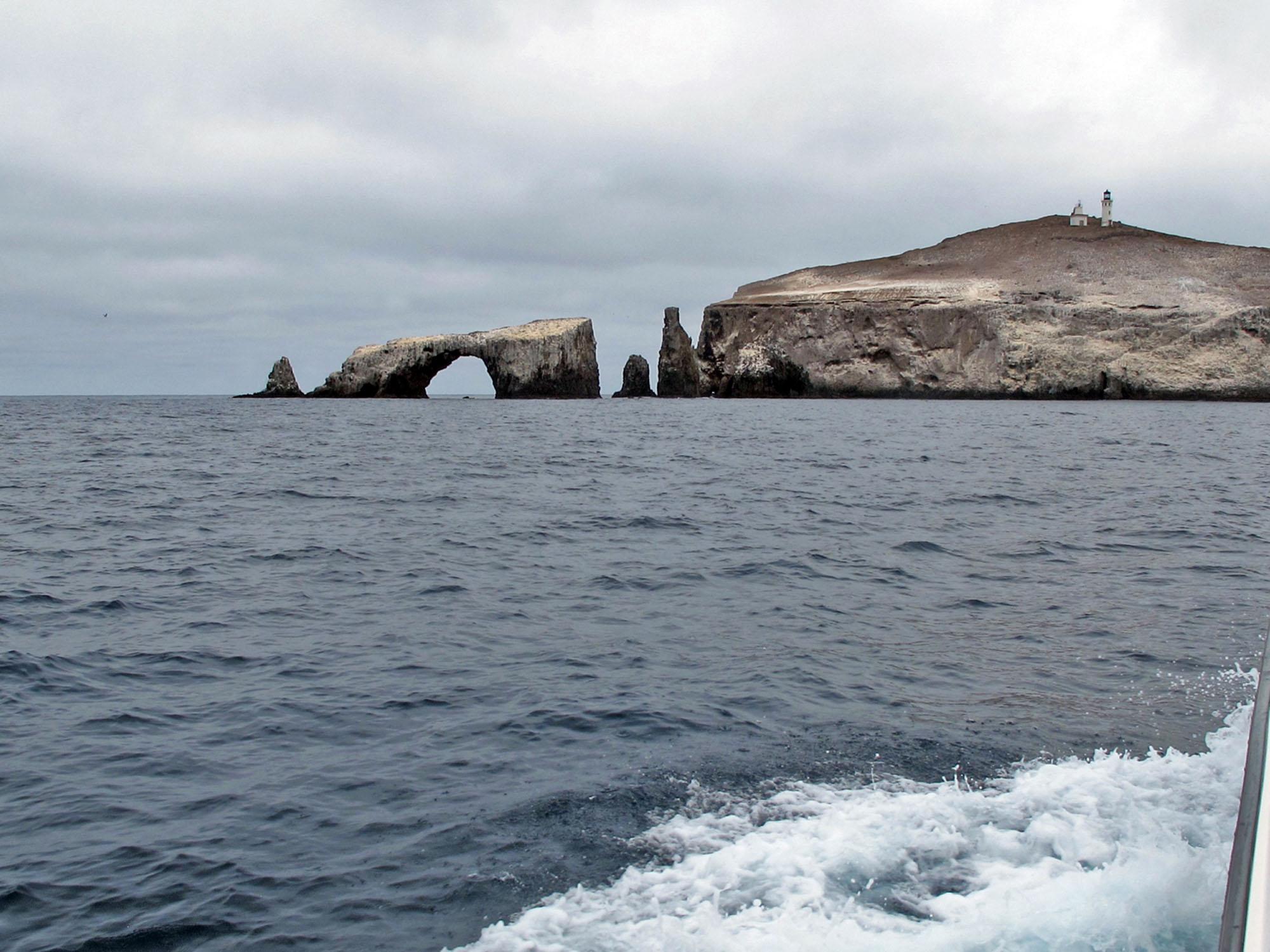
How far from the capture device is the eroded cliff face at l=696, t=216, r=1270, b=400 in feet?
240

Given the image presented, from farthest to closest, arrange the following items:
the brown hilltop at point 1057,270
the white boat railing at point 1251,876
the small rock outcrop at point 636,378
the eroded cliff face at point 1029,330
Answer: the small rock outcrop at point 636,378, the brown hilltop at point 1057,270, the eroded cliff face at point 1029,330, the white boat railing at point 1251,876

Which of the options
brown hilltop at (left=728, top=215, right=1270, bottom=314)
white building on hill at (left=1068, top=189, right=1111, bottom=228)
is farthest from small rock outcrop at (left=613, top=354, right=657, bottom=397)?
white building on hill at (left=1068, top=189, right=1111, bottom=228)

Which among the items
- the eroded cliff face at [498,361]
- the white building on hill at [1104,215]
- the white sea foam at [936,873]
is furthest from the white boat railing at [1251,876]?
the white building on hill at [1104,215]

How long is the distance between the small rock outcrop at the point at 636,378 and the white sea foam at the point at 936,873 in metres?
87.0

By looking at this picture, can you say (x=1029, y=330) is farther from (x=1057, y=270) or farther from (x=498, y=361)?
(x=498, y=361)

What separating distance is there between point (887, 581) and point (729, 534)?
346 cm

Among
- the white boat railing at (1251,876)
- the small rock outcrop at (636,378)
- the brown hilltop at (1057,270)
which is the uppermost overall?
the brown hilltop at (1057,270)

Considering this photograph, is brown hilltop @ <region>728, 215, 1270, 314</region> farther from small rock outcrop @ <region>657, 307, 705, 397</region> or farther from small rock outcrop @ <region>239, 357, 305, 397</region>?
small rock outcrop @ <region>239, 357, 305, 397</region>

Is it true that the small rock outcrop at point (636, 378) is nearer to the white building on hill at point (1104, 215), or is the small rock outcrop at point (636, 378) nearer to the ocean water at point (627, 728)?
the white building on hill at point (1104, 215)

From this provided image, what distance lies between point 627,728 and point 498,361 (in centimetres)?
7393

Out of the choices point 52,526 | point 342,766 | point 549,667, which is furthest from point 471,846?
point 52,526

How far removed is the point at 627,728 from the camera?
6.37m

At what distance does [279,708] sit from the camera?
6.80 meters

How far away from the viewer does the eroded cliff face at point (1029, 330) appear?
73250 mm
